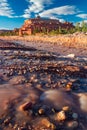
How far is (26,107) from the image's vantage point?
4.52m

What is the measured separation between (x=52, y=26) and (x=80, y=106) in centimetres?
10480

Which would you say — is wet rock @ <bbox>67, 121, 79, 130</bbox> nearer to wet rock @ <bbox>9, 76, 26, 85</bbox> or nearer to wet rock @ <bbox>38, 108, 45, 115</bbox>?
wet rock @ <bbox>38, 108, 45, 115</bbox>

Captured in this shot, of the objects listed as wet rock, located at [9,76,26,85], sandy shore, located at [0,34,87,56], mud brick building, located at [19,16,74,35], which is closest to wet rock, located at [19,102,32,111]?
wet rock, located at [9,76,26,85]

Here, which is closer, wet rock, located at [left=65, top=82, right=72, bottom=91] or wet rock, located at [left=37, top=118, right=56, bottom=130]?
wet rock, located at [left=37, top=118, right=56, bottom=130]

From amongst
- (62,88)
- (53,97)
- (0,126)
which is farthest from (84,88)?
(0,126)

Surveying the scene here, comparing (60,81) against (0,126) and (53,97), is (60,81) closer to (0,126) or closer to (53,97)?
(53,97)

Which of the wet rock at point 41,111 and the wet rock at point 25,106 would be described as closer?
the wet rock at point 41,111

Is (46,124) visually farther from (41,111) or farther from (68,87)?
(68,87)

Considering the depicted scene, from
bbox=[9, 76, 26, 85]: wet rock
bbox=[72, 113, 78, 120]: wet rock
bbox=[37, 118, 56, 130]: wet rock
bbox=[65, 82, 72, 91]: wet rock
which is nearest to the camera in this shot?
bbox=[37, 118, 56, 130]: wet rock

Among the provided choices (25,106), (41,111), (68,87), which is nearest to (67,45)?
(68,87)

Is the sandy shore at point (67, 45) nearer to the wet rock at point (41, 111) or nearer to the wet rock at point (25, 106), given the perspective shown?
the wet rock at point (25, 106)

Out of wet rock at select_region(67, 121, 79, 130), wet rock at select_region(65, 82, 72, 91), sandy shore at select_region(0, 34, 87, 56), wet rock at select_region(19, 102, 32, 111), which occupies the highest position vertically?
wet rock at select_region(65, 82, 72, 91)

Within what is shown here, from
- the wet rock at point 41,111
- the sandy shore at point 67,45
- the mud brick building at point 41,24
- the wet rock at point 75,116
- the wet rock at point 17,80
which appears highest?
the mud brick building at point 41,24

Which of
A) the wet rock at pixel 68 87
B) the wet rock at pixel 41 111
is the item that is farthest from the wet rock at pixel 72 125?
the wet rock at pixel 68 87
